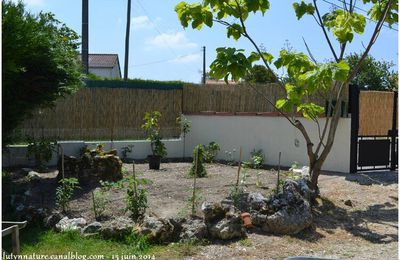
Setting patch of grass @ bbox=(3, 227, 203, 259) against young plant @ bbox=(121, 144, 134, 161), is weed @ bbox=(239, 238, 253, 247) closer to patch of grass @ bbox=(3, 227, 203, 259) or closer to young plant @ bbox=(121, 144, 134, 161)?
patch of grass @ bbox=(3, 227, 203, 259)

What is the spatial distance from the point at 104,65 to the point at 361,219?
33873mm

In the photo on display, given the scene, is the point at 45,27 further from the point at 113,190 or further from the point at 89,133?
the point at 89,133

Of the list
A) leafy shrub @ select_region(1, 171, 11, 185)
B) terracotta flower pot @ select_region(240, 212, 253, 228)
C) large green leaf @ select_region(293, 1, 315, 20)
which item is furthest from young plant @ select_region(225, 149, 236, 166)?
terracotta flower pot @ select_region(240, 212, 253, 228)

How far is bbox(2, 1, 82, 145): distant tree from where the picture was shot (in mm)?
6434

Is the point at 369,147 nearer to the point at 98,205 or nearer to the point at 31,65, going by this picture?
the point at 98,205

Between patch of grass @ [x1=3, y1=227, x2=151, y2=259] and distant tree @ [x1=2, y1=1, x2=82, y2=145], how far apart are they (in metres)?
2.23

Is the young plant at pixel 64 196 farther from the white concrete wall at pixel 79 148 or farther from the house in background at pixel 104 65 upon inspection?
the house in background at pixel 104 65

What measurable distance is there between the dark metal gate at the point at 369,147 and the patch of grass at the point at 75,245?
5.93 metres

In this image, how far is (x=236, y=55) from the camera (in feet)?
21.6

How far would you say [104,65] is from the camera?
38.4m

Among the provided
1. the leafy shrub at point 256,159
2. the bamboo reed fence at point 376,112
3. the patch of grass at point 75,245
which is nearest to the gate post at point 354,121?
the bamboo reed fence at point 376,112

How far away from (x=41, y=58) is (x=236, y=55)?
3156 mm

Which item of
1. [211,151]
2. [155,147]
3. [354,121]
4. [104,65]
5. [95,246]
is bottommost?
[95,246]

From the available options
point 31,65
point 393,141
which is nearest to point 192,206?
point 31,65
